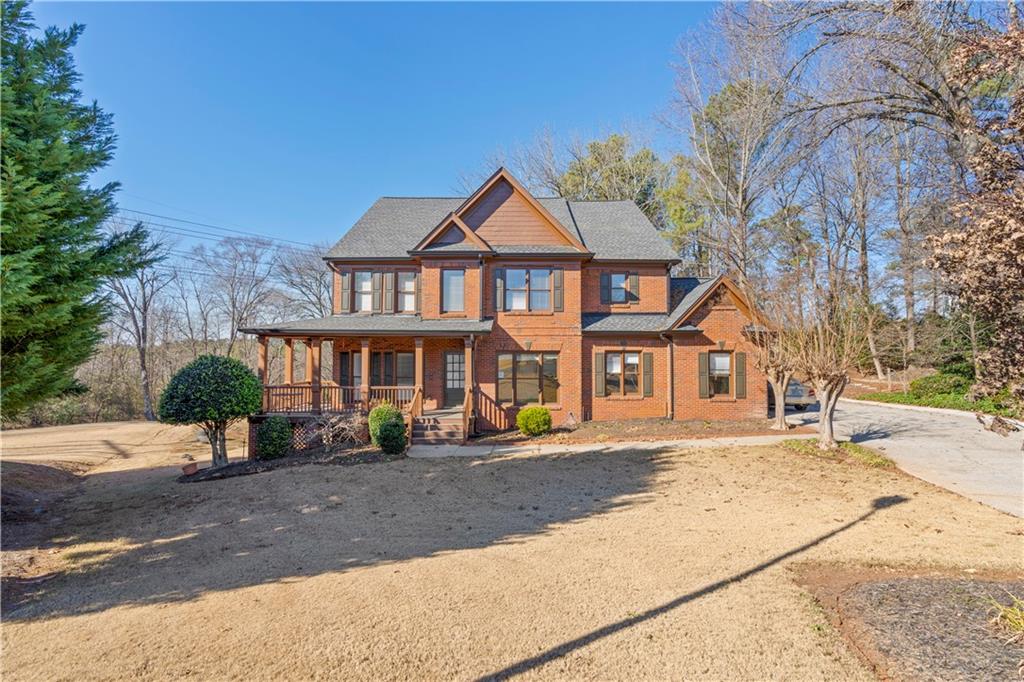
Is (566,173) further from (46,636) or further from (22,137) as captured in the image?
(46,636)

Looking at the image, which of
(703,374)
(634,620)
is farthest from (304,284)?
(634,620)

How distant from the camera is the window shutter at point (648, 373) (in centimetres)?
1752

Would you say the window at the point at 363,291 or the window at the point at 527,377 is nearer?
the window at the point at 527,377

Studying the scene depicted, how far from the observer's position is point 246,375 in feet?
41.0

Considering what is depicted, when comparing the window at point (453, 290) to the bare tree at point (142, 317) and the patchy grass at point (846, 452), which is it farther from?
the bare tree at point (142, 317)

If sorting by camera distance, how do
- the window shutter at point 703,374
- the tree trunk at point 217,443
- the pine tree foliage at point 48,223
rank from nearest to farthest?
the pine tree foliage at point 48,223 < the tree trunk at point 217,443 < the window shutter at point 703,374

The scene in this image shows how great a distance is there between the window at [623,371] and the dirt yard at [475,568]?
22.6 ft

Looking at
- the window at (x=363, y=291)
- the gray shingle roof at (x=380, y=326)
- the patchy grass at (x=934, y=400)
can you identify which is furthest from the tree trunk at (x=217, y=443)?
the patchy grass at (x=934, y=400)

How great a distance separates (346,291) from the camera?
58.4 feet

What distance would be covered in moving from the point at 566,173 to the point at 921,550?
102ft

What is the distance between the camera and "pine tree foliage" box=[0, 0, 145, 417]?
534 cm

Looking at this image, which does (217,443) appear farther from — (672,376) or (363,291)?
(672,376)

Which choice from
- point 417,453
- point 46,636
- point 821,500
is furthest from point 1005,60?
point 417,453

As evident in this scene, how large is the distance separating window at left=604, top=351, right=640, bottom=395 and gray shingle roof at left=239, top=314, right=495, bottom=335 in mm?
4602
